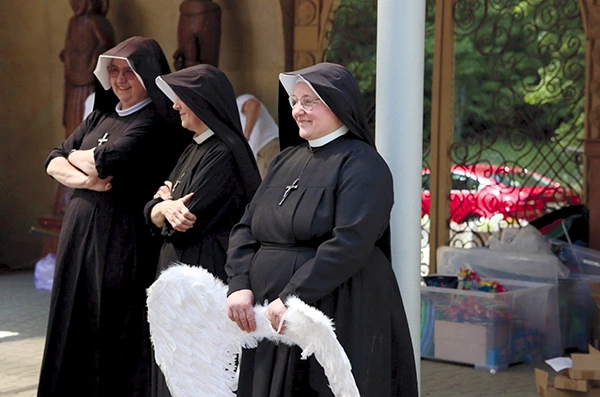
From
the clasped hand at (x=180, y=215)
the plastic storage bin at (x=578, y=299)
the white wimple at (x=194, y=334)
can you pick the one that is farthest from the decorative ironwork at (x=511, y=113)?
the white wimple at (x=194, y=334)

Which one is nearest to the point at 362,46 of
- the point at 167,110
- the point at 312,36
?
the point at 312,36

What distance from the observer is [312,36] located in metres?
8.87

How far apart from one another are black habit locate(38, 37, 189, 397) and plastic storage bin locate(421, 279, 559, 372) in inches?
89.7

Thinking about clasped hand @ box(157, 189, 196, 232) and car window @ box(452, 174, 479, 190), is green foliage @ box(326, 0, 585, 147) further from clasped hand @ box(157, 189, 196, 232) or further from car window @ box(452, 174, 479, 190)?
clasped hand @ box(157, 189, 196, 232)

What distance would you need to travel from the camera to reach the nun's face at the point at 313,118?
3.72 m

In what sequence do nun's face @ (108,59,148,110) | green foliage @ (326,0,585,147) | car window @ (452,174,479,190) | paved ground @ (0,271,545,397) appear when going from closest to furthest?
nun's face @ (108,59,148,110) < paved ground @ (0,271,545,397) < green foliage @ (326,0,585,147) < car window @ (452,174,479,190)

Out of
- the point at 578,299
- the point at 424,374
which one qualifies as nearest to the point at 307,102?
the point at 424,374

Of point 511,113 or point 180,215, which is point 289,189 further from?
point 511,113

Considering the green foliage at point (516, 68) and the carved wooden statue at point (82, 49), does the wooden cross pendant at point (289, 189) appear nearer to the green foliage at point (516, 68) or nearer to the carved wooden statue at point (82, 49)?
the green foliage at point (516, 68)

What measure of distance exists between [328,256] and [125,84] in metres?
1.97

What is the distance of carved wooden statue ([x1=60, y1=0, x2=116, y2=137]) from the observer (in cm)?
973

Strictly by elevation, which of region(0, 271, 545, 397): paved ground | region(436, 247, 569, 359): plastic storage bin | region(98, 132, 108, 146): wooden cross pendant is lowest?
region(0, 271, 545, 397): paved ground

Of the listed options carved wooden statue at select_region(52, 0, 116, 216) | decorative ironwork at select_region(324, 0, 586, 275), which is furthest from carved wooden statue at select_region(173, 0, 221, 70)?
decorative ironwork at select_region(324, 0, 586, 275)

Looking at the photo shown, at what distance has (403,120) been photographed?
4.09m
